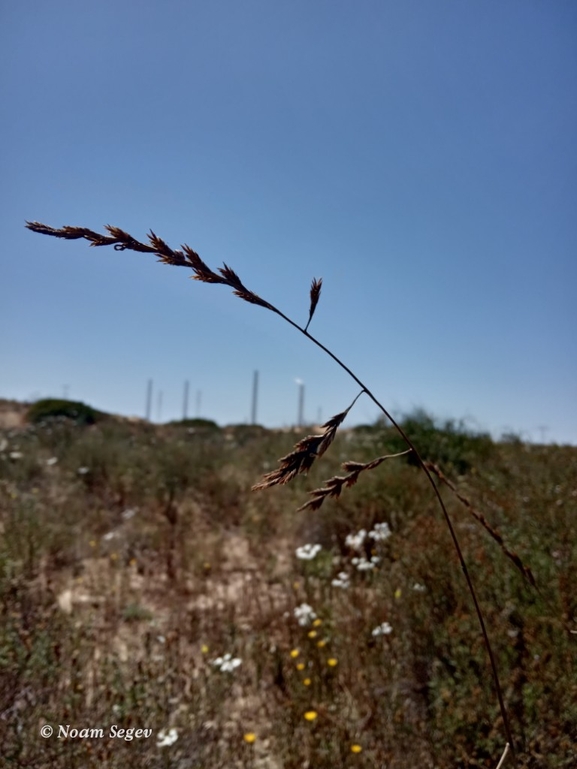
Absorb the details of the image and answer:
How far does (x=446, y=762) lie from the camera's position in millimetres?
2182

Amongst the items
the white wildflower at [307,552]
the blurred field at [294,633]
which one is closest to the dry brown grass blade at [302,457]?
the blurred field at [294,633]

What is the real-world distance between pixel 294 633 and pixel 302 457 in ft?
9.97

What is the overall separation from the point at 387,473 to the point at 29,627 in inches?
132

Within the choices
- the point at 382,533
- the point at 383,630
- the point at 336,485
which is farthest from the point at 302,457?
the point at 382,533

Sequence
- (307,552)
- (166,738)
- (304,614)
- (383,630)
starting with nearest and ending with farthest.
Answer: (166,738) < (383,630) < (304,614) < (307,552)

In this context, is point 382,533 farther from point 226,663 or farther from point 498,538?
→ point 498,538

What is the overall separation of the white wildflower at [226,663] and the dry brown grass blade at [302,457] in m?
2.47

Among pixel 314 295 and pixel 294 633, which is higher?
pixel 314 295

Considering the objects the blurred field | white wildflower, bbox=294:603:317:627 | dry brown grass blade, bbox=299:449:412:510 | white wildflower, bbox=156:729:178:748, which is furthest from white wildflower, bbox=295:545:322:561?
dry brown grass blade, bbox=299:449:412:510

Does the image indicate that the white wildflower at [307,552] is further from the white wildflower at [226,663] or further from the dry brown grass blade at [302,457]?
the dry brown grass blade at [302,457]

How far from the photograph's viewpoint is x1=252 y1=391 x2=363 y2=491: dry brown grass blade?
786mm

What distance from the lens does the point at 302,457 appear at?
2.66 ft

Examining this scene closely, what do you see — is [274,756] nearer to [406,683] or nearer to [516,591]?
[406,683]

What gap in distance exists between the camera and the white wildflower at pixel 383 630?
9.71ft
